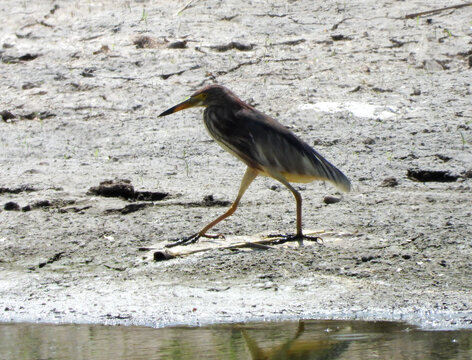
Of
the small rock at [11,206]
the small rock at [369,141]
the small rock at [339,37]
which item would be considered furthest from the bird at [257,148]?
the small rock at [339,37]

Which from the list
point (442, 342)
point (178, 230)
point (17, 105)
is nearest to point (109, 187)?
point (178, 230)

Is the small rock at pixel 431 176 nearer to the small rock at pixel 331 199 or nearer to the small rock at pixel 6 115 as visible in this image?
the small rock at pixel 331 199

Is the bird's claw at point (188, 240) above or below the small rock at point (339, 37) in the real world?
below

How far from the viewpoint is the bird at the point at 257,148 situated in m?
6.76

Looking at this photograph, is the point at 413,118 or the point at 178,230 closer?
the point at 178,230

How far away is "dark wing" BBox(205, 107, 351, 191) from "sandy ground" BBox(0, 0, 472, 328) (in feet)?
1.40

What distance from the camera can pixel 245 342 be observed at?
5109mm

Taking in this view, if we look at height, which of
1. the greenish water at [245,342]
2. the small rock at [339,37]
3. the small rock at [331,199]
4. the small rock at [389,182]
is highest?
the small rock at [339,37]

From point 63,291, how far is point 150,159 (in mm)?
2837

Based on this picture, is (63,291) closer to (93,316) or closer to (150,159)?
(93,316)

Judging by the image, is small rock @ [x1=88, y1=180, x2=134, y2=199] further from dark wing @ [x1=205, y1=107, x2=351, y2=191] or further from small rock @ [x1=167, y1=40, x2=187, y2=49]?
small rock @ [x1=167, y1=40, x2=187, y2=49]

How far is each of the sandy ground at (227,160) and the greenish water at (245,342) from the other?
162mm

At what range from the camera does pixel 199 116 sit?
9602mm

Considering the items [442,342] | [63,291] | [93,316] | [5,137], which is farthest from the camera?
[5,137]
